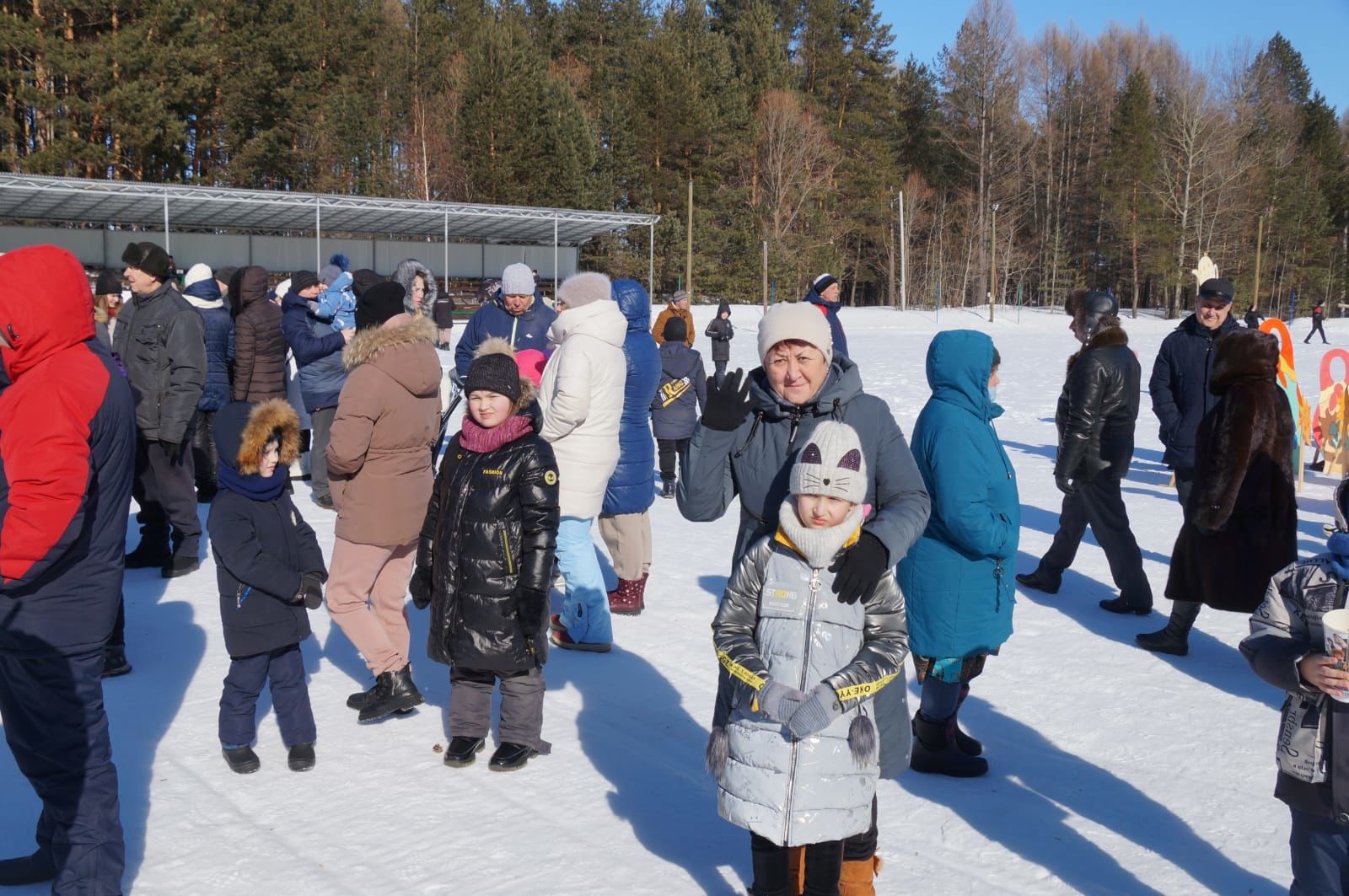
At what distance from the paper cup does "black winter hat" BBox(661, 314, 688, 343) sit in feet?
24.0

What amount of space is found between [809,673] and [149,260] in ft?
15.9

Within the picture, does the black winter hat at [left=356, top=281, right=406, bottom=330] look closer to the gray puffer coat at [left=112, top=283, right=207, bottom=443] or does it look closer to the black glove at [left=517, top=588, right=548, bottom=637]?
the black glove at [left=517, top=588, right=548, bottom=637]

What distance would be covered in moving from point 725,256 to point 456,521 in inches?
1793

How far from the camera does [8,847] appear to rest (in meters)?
3.29

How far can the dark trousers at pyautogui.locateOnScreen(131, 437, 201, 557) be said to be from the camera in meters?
6.25

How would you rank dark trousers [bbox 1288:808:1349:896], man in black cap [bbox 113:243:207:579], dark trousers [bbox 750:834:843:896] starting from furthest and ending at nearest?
→ 1. man in black cap [bbox 113:243:207:579]
2. dark trousers [bbox 750:834:843:896]
3. dark trousers [bbox 1288:808:1349:896]

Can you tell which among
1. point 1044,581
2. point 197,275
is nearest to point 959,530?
point 1044,581

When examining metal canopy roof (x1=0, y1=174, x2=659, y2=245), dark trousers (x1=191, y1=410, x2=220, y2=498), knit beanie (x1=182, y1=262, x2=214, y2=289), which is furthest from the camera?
metal canopy roof (x1=0, y1=174, x2=659, y2=245)

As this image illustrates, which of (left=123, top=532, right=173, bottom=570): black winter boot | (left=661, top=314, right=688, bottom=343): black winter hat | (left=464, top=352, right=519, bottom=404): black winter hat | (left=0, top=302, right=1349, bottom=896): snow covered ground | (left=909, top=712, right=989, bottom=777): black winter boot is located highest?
(left=661, top=314, right=688, bottom=343): black winter hat

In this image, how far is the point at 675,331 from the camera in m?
9.36

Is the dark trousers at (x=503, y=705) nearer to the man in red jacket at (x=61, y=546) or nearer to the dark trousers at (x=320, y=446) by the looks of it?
the man in red jacket at (x=61, y=546)

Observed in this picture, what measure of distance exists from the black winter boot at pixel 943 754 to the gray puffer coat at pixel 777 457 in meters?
1.36

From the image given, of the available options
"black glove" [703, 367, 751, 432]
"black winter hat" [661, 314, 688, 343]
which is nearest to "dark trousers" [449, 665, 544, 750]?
"black glove" [703, 367, 751, 432]

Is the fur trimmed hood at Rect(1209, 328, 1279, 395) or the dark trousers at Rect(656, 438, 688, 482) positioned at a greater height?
the fur trimmed hood at Rect(1209, 328, 1279, 395)
